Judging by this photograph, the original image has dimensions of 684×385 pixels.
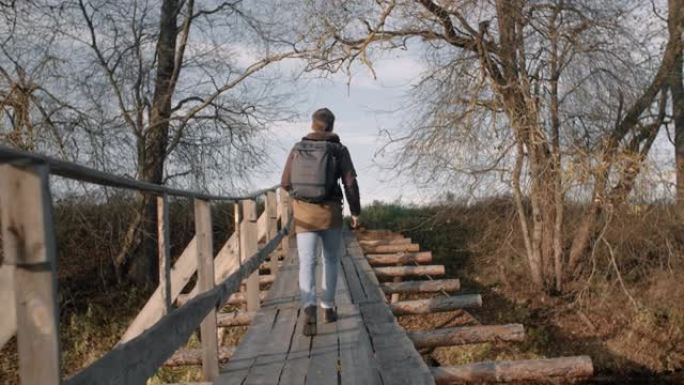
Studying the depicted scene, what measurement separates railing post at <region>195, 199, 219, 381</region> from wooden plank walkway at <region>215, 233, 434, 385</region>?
0.38 feet

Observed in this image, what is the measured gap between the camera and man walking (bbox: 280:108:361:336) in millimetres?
5047

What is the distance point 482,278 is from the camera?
15703mm

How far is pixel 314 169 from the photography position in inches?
198

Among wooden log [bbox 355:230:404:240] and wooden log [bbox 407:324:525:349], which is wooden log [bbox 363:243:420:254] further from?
wooden log [bbox 407:324:525:349]

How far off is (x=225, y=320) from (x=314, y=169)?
2472 millimetres

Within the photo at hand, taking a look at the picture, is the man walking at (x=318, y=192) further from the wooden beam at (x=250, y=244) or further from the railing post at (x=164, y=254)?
the railing post at (x=164, y=254)

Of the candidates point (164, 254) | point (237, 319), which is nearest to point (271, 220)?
point (237, 319)

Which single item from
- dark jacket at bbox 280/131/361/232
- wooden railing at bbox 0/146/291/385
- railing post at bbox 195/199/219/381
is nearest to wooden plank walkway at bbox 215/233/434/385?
railing post at bbox 195/199/219/381

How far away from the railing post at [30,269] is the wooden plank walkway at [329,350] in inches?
101

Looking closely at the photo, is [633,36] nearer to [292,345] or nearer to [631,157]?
[631,157]

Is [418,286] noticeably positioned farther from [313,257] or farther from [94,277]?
[94,277]

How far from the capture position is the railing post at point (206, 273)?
4168 mm

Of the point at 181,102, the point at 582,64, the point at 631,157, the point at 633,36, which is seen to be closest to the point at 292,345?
the point at 631,157

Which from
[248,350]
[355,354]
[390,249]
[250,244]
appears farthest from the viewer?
[390,249]
